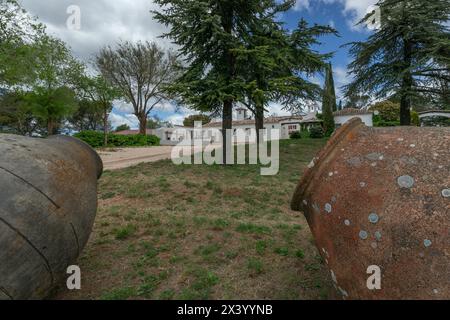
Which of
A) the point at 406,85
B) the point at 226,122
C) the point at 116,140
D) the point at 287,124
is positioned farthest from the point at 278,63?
the point at 287,124

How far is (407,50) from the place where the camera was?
545 inches

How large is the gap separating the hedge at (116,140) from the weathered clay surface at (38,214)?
21331mm

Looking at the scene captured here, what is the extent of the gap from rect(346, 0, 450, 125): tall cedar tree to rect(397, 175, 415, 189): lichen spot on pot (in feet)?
45.7

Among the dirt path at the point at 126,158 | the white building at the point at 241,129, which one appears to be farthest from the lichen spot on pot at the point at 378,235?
the white building at the point at 241,129

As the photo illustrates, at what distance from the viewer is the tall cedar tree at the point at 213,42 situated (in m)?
8.95

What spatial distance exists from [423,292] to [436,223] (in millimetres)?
372

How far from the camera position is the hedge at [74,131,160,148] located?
24.0 metres

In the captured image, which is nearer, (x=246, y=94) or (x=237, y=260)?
(x=237, y=260)

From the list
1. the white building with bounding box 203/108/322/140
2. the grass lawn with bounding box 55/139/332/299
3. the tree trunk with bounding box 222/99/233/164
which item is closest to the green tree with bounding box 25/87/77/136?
the tree trunk with bounding box 222/99/233/164

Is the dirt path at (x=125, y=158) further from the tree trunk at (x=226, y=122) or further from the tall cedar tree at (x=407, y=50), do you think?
the tall cedar tree at (x=407, y=50)

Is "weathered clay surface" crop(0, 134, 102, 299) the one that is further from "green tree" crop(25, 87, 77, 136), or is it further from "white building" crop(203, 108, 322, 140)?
"white building" crop(203, 108, 322, 140)
